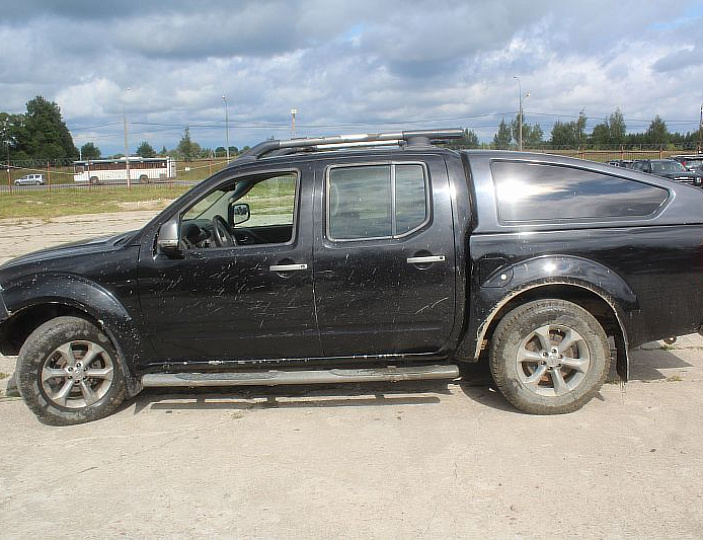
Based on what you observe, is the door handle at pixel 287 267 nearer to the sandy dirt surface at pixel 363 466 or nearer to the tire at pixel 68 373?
the sandy dirt surface at pixel 363 466

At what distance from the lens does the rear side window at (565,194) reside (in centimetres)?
430

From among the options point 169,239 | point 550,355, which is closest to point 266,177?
point 169,239

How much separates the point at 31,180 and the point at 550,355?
57.6 meters

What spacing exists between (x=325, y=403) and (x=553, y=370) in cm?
167

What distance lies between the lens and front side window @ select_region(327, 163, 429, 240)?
14.0 ft

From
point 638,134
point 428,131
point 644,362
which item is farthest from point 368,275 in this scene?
point 638,134

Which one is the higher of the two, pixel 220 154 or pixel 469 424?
pixel 220 154

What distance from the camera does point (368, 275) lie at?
13.8 ft

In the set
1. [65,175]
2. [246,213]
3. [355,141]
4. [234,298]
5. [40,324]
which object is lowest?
[40,324]

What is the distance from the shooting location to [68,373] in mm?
4398

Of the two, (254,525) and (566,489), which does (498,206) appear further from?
(254,525)

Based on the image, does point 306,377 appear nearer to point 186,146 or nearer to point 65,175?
point 65,175

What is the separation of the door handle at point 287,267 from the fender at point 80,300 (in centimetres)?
107

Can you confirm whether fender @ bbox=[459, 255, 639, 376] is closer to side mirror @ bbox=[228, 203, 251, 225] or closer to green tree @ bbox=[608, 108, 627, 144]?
side mirror @ bbox=[228, 203, 251, 225]
